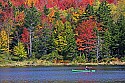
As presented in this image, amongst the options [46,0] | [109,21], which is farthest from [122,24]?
[46,0]

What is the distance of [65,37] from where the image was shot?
316 feet

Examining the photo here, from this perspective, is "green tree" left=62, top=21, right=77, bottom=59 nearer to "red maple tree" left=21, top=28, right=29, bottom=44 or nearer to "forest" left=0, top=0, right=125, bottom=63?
"forest" left=0, top=0, right=125, bottom=63

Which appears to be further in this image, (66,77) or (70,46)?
(70,46)

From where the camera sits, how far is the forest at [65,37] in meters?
93.7

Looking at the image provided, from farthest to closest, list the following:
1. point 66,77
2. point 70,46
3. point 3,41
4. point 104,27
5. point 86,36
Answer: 1. point 3,41
2. point 104,27
3. point 86,36
4. point 70,46
5. point 66,77

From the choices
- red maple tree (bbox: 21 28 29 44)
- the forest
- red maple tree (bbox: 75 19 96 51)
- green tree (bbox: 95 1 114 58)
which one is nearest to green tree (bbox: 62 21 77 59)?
the forest

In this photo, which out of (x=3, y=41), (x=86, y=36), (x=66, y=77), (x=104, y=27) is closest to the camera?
(x=66, y=77)

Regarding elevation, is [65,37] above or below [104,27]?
below

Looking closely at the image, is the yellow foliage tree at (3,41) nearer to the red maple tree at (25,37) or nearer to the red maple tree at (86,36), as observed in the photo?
the red maple tree at (25,37)

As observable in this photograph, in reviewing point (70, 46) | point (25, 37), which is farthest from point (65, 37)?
point (25, 37)

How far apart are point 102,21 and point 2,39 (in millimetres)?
23711

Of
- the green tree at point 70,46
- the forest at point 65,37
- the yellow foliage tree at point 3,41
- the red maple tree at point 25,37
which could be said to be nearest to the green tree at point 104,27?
the forest at point 65,37

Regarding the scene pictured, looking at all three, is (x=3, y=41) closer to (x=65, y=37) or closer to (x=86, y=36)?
(x=65, y=37)

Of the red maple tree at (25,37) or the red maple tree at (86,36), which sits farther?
the red maple tree at (25,37)
